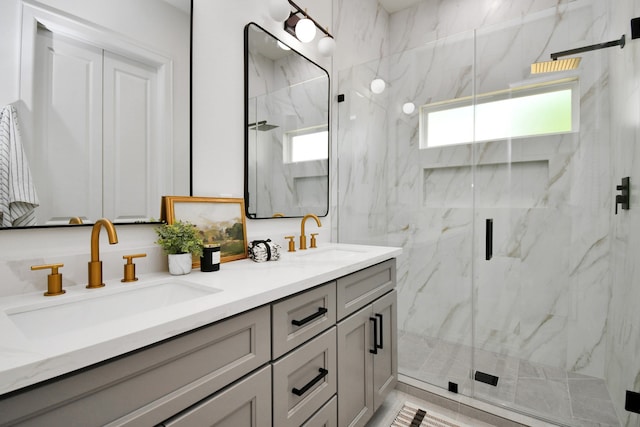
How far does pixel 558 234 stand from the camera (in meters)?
1.87

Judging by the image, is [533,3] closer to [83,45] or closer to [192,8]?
[192,8]

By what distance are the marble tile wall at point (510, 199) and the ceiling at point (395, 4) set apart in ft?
1.96

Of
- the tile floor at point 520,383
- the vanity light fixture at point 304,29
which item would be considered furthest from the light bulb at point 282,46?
the tile floor at point 520,383

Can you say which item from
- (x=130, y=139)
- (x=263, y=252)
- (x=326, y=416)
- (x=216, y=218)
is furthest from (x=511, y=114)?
(x=130, y=139)

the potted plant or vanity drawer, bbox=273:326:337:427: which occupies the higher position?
the potted plant

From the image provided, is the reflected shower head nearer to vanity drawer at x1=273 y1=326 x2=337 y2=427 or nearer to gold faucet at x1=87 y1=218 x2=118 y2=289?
vanity drawer at x1=273 y1=326 x2=337 y2=427

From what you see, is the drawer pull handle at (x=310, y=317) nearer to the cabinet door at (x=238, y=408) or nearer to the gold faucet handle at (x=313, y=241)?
the cabinet door at (x=238, y=408)

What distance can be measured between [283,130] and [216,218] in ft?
2.39

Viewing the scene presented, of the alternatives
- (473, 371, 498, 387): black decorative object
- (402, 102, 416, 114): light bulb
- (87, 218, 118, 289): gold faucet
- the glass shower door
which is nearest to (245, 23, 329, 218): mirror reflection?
(402, 102, 416, 114): light bulb

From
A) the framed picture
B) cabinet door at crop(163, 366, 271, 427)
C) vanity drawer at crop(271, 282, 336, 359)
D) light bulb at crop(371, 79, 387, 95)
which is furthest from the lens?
light bulb at crop(371, 79, 387, 95)

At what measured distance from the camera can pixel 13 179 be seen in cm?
88

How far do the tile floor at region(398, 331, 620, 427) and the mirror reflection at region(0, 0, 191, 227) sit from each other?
1.84m

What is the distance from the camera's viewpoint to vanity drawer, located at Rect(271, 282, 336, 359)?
97cm

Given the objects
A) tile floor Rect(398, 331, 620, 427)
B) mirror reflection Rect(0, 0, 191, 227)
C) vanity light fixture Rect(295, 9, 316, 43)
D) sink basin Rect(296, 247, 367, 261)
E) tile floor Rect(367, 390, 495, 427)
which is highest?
vanity light fixture Rect(295, 9, 316, 43)
